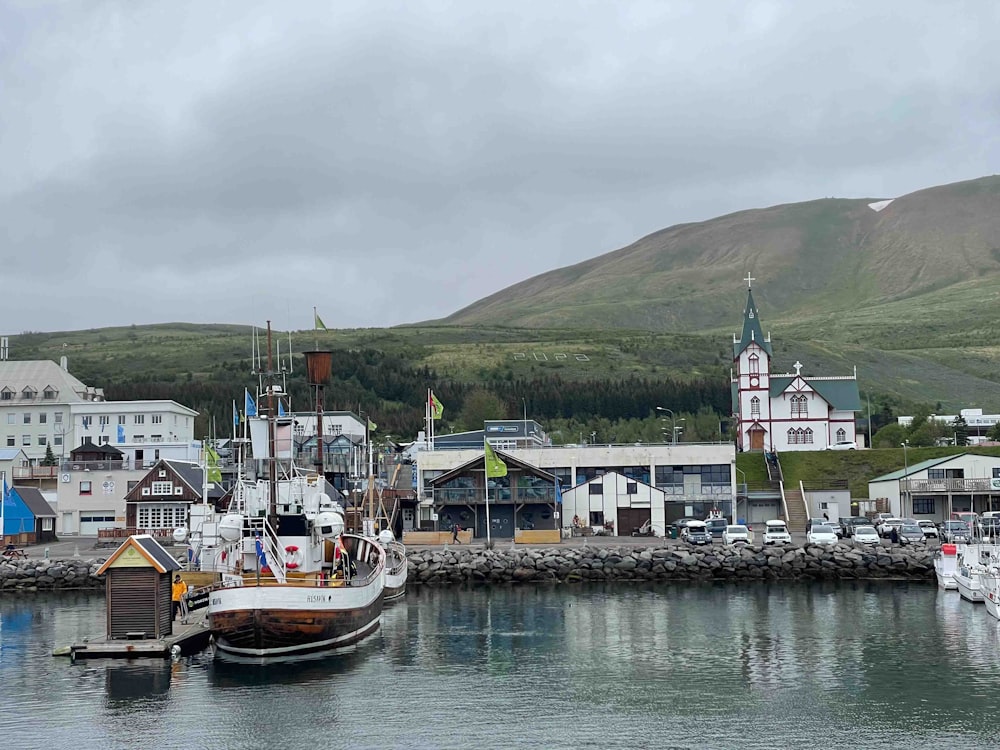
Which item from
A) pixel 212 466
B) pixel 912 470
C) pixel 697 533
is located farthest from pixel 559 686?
pixel 912 470

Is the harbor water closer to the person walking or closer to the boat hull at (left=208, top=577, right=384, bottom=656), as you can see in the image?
the boat hull at (left=208, top=577, right=384, bottom=656)

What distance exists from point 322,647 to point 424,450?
54.4 metres

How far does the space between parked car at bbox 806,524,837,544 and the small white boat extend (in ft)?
29.4

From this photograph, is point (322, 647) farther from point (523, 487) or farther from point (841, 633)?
point (523, 487)

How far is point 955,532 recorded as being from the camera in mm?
77625

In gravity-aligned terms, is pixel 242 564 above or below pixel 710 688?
above

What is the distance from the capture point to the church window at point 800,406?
120 metres

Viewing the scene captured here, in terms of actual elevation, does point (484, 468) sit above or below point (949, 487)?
above

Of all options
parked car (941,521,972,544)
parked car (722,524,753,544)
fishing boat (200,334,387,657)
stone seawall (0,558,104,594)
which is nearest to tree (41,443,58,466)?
stone seawall (0,558,104,594)

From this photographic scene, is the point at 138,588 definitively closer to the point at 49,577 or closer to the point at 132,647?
the point at 132,647

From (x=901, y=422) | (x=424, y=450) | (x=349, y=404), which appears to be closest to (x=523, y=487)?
(x=424, y=450)

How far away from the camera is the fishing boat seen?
43.2 m

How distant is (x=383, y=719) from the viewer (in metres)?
35.7

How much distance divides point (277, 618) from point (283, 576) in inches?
145
